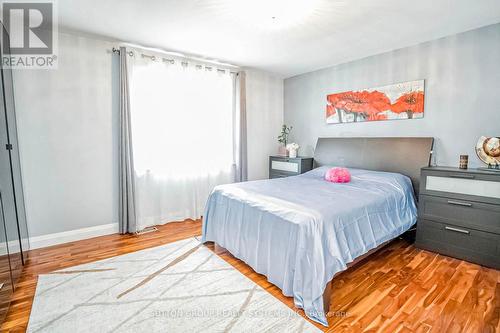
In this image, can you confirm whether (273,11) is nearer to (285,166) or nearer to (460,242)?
(285,166)

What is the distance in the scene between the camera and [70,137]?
120 inches

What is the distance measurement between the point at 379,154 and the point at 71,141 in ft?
13.5

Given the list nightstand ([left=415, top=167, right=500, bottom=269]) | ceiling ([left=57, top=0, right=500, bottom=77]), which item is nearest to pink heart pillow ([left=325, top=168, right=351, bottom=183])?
nightstand ([left=415, top=167, right=500, bottom=269])

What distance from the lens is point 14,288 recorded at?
208cm

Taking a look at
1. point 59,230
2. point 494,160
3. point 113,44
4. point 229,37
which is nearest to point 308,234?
point 494,160

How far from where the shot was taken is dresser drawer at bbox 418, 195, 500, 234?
2.43 m

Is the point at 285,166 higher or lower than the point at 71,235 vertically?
higher

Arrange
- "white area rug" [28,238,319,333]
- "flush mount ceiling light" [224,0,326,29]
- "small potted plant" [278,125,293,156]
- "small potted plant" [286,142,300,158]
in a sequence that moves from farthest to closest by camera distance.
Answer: "small potted plant" [278,125,293,156] < "small potted plant" [286,142,300,158] < "flush mount ceiling light" [224,0,326,29] < "white area rug" [28,238,319,333]

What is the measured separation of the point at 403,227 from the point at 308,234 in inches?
60.5

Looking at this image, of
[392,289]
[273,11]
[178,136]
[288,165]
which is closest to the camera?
[392,289]

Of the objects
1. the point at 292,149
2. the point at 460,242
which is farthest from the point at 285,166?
the point at 460,242

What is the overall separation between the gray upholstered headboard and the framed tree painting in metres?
0.35

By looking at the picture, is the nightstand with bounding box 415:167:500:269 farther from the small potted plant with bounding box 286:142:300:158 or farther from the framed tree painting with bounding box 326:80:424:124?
the small potted plant with bounding box 286:142:300:158

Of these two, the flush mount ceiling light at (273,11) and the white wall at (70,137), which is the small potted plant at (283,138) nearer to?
the flush mount ceiling light at (273,11)
